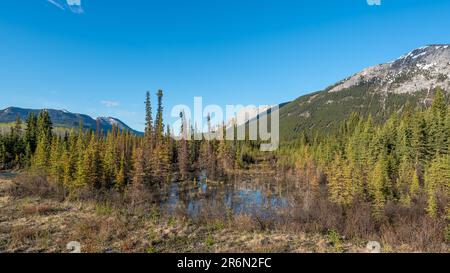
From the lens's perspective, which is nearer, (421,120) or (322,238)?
(322,238)

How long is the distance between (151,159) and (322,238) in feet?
133

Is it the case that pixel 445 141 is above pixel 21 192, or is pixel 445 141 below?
above

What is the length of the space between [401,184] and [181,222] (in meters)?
38.6

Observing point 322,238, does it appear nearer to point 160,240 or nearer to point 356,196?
point 160,240

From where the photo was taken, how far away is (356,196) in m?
32.0

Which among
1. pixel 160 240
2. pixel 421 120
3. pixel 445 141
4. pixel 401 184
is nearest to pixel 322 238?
pixel 160 240

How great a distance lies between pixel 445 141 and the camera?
46781 millimetres

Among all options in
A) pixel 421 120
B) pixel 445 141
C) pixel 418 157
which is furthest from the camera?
pixel 421 120

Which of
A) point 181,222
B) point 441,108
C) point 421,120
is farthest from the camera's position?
point 441,108
